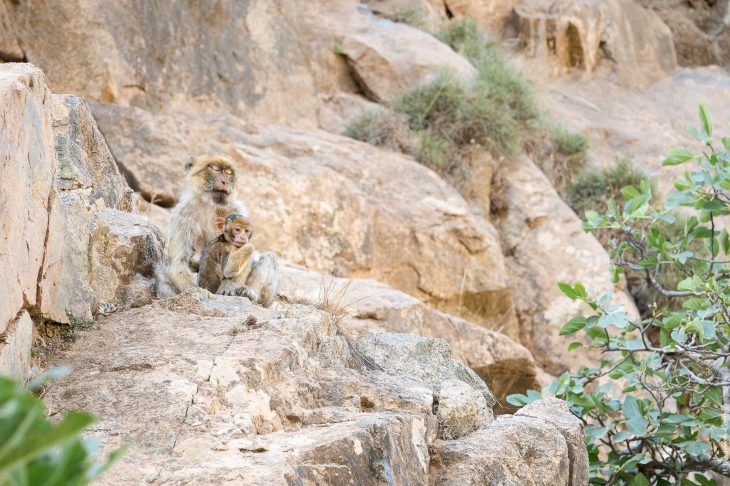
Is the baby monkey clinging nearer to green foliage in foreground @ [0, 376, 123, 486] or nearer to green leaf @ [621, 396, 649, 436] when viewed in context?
green leaf @ [621, 396, 649, 436]

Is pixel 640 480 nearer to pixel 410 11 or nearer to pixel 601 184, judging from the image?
pixel 601 184

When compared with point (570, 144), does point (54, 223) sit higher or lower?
higher

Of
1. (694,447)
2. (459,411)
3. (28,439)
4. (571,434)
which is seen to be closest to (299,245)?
Result: (694,447)

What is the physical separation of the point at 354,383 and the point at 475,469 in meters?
0.70

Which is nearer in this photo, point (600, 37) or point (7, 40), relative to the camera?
point (7, 40)

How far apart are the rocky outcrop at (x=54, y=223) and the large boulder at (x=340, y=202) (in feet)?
9.31

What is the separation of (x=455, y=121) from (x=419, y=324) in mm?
5447

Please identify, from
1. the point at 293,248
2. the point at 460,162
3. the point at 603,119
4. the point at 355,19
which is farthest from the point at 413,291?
the point at 603,119

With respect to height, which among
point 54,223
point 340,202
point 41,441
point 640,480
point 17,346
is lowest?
point 340,202

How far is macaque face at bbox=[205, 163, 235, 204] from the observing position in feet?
19.7

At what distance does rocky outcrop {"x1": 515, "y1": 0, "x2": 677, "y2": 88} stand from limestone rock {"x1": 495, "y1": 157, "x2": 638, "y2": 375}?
4533 mm

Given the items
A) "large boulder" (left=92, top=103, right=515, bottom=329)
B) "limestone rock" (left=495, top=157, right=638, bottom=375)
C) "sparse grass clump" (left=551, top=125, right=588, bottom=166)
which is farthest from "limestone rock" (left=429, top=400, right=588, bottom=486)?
"sparse grass clump" (left=551, top=125, right=588, bottom=166)

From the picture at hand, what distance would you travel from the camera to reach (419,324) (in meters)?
7.31

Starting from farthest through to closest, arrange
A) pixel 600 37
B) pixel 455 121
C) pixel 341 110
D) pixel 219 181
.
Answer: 1. pixel 600 37
2. pixel 341 110
3. pixel 455 121
4. pixel 219 181
